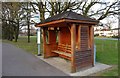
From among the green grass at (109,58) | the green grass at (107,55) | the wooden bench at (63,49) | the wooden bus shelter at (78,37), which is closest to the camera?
the green grass at (109,58)

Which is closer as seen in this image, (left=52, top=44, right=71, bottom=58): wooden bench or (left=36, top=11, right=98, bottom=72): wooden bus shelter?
(left=36, top=11, right=98, bottom=72): wooden bus shelter

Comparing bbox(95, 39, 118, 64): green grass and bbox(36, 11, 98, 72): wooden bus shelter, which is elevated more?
bbox(36, 11, 98, 72): wooden bus shelter

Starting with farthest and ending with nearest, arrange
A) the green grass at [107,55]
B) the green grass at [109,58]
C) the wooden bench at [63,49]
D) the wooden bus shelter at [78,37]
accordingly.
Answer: the green grass at [107,55]
the wooden bench at [63,49]
the wooden bus shelter at [78,37]
the green grass at [109,58]

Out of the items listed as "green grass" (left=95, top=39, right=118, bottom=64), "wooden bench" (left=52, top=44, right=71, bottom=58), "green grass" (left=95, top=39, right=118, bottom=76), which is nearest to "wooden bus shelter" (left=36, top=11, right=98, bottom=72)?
"wooden bench" (left=52, top=44, right=71, bottom=58)

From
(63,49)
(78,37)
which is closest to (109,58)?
(63,49)

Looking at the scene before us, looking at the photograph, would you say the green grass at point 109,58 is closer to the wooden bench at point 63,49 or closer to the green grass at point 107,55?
the green grass at point 107,55

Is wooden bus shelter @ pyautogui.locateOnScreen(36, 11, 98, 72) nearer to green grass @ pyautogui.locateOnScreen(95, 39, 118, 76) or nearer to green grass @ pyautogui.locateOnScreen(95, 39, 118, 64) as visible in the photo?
green grass @ pyautogui.locateOnScreen(95, 39, 118, 76)

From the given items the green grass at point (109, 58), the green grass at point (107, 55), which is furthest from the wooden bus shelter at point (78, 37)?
the green grass at point (107, 55)

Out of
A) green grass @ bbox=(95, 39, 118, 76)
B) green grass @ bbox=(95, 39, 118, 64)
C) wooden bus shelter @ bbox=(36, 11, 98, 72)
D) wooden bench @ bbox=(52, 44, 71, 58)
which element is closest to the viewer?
green grass @ bbox=(95, 39, 118, 76)

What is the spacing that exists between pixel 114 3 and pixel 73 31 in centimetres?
1273

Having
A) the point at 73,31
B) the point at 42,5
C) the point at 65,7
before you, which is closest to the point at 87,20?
the point at 73,31

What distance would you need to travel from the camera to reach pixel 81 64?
7.94m

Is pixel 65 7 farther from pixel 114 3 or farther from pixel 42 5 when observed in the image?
pixel 114 3

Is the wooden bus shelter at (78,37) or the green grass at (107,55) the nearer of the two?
the wooden bus shelter at (78,37)
